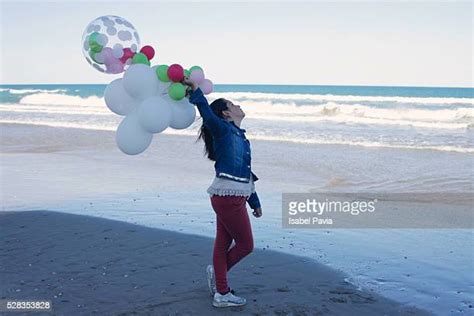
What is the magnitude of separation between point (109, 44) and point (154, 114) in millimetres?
932

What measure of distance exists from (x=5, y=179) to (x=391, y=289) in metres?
7.89

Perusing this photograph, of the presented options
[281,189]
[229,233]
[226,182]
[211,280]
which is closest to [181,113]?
[226,182]

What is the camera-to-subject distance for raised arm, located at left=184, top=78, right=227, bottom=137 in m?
4.50

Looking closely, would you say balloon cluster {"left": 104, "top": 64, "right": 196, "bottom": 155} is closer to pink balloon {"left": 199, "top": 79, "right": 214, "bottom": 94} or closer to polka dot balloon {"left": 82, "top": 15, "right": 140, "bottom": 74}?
pink balloon {"left": 199, "top": 79, "right": 214, "bottom": 94}

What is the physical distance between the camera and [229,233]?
4.87 metres

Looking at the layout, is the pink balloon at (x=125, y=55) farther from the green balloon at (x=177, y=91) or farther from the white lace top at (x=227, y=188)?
the white lace top at (x=227, y=188)

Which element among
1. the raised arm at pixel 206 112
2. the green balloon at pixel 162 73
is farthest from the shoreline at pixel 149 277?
the green balloon at pixel 162 73

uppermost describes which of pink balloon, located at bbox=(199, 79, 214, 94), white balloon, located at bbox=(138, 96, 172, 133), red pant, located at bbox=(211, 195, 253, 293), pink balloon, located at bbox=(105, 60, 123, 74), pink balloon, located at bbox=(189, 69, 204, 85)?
pink balloon, located at bbox=(105, 60, 123, 74)

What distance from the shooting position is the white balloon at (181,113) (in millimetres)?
4746

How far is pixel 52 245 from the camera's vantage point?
21.5ft

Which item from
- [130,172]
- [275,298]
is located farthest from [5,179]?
[275,298]

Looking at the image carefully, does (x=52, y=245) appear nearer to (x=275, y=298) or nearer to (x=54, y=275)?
(x=54, y=275)

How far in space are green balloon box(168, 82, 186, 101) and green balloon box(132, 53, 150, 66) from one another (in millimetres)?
431

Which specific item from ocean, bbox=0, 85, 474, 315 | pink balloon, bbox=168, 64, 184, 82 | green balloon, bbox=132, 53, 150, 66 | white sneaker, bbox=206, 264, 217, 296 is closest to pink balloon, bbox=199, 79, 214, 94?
pink balloon, bbox=168, 64, 184, 82
